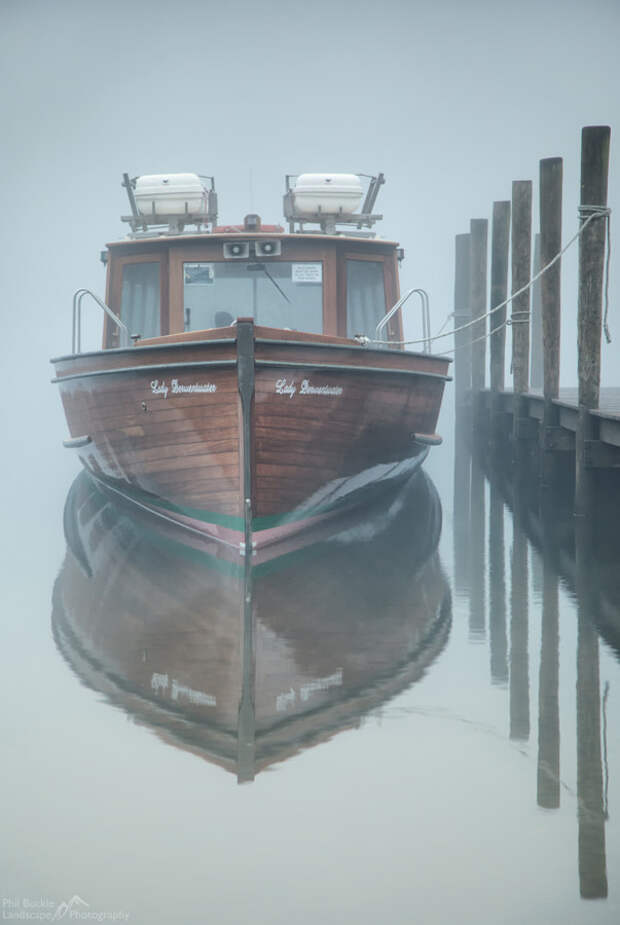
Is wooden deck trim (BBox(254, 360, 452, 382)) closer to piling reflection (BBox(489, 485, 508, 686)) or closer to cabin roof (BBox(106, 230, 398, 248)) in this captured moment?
cabin roof (BBox(106, 230, 398, 248))

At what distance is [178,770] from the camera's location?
4.88m

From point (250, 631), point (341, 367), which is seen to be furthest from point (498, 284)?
point (250, 631)

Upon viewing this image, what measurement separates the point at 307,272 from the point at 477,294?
1045cm

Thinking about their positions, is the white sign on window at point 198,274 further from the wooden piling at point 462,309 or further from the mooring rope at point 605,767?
the wooden piling at point 462,309

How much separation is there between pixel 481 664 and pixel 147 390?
14.0ft

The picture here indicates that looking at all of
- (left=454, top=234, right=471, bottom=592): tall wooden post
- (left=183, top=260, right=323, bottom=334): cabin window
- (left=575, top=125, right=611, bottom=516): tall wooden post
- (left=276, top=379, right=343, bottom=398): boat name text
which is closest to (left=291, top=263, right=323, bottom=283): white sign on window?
(left=183, top=260, right=323, bottom=334): cabin window

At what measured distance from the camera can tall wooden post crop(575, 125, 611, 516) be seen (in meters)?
10.5

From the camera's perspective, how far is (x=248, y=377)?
893cm

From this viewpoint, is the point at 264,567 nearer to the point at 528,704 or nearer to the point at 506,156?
the point at 528,704

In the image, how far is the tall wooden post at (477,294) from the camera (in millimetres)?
21609

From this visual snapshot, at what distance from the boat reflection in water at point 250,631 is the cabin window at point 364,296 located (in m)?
1.92

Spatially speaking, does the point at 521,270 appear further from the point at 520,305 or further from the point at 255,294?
the point at 255,294

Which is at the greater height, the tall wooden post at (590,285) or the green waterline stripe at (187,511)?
the tall wooden post at (590,285)

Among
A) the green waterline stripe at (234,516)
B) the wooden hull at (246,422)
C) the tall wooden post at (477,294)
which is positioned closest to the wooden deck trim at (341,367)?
Result: the wooden hull at (246,422)
